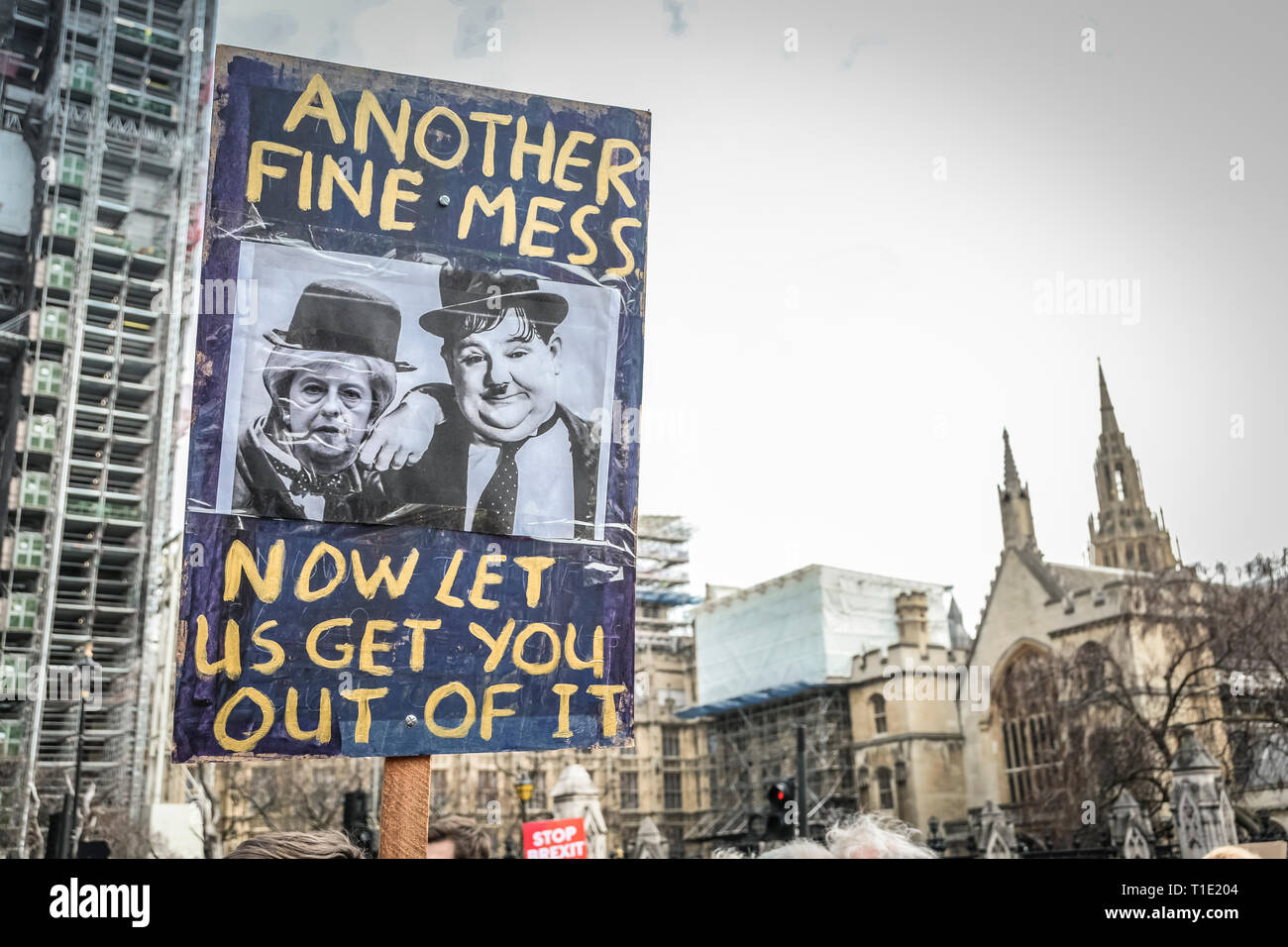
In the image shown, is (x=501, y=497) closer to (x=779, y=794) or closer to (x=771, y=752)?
(x=779, y=794)

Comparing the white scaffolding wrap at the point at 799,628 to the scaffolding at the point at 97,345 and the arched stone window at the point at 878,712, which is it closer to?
the arched stone window at the point at 878,712

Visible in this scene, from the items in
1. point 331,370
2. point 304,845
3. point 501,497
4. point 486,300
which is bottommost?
point 304,845

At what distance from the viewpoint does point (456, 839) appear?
15.2ft

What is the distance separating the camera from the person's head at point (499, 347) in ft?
10.7

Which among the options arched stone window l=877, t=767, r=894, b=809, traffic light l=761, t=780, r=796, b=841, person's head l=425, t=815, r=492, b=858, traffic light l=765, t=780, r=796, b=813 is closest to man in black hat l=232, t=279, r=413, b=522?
person's head l=425, t=815, r=492, b=858

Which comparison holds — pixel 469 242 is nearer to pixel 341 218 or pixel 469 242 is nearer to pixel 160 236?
pixel 341 218

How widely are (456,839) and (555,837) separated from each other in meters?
7.59

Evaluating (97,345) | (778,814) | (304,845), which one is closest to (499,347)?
(304,845)

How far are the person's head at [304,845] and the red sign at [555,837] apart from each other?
927cm

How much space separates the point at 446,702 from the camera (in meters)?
3.03

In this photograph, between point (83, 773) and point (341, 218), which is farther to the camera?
point (83, 773)

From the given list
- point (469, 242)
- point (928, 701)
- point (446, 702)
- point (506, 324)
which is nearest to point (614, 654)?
point (446, 702)
